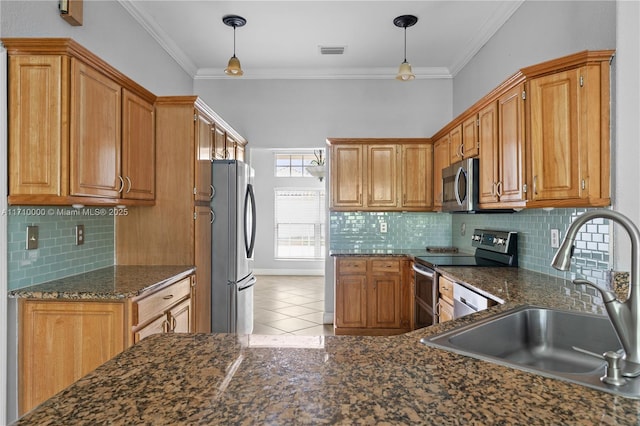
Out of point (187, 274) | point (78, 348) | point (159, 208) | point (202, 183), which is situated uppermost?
point (202, 183)

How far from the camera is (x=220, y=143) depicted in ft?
12.3

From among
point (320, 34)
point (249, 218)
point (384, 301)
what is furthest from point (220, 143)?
point (384, 301)

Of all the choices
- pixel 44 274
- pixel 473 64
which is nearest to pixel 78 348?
pixel 44 274

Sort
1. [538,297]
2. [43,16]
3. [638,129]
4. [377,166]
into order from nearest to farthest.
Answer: [538,297] < [638,129] < [43,16] < [377,166]

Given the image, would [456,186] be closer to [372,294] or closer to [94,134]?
[372,294]

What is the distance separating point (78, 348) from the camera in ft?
6.88

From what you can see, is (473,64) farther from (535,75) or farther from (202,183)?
(202,183)

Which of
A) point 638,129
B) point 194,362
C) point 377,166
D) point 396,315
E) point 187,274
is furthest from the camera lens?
point 377,166

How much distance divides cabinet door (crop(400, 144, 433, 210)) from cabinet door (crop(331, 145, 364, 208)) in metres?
0.49

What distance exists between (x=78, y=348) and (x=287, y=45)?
3293mm

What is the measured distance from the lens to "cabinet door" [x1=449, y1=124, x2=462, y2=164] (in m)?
3.48

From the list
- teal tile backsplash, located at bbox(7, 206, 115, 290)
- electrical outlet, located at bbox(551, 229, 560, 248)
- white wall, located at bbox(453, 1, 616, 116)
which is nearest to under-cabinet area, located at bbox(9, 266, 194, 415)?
teal tile backsplash, located at bbox(7, 206, 115, 290)

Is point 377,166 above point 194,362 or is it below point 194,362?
above

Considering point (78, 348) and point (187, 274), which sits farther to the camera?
point (187, 274)
